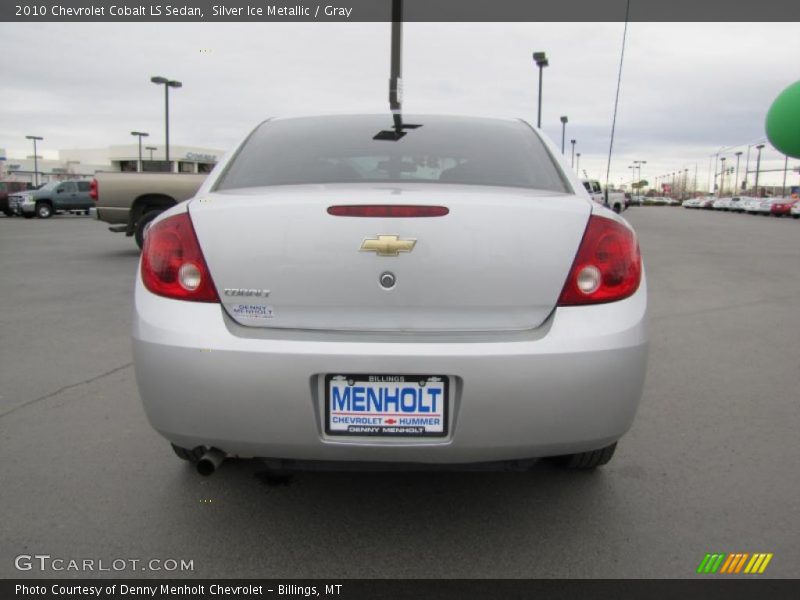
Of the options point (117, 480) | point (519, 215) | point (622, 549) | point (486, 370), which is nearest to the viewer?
point (486, 370)

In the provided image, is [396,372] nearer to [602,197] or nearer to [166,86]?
[602,197]

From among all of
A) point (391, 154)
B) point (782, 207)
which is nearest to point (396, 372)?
point (391, 154)

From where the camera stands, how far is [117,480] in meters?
2.94

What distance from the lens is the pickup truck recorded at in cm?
1186

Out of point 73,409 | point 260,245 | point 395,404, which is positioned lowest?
point 73,409

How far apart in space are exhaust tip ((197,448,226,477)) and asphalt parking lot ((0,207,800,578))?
237 mm

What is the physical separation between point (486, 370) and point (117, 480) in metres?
→ 1.79

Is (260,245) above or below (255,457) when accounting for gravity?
above

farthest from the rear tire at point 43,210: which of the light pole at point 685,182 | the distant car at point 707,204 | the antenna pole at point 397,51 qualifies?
the light pole at point 685,182

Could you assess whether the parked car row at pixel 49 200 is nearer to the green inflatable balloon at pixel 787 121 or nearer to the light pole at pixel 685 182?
the green inflatable balloon at pixel 787 121

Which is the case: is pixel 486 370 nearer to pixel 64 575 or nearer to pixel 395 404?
pixel 395 404

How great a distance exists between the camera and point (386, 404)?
84.1 inches

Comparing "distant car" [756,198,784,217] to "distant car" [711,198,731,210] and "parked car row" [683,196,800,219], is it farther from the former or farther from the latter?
"distant car" [711,198,731,210]
